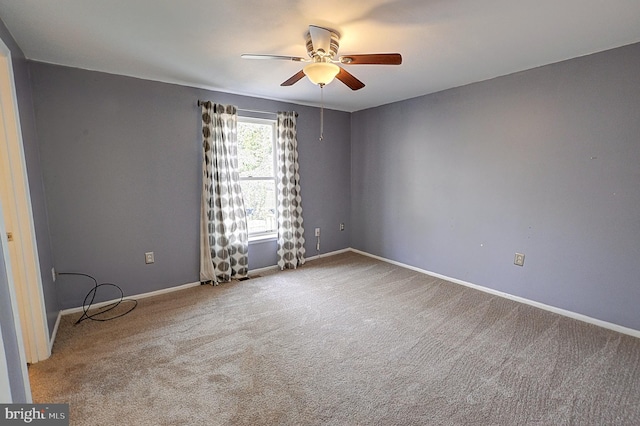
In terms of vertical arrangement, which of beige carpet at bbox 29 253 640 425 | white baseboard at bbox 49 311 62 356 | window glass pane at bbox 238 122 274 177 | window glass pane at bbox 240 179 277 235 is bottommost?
beige carpet at bbox 29 253 640 425

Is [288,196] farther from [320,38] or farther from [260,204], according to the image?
[320,38]

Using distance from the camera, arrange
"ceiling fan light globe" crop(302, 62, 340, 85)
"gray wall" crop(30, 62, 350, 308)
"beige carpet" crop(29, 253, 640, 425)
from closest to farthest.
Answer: "beige carpet" crop(29, 253, 640, 425), "ceiling fan light globe" crop(302, 62, 340, 85), "gray wall" crop(30, 62, 350, 308)

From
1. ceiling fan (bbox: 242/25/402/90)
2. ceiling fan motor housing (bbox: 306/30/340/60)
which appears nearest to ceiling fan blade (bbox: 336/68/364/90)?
ceiling fan (bbox: 242/25/402/90)

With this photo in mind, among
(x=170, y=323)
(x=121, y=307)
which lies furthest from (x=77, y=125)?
(x=170, y=323)

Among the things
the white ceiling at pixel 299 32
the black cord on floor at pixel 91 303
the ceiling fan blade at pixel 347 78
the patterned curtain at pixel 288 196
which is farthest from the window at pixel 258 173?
the ceiling fan blade at pixel 347 78

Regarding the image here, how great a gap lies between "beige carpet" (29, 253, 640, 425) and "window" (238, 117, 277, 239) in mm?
1230

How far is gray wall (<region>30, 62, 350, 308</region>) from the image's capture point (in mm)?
2637

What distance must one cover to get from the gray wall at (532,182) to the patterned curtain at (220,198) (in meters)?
2.19

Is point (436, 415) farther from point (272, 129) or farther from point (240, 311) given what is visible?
point (272, 129)

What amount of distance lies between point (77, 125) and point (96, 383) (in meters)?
2.26

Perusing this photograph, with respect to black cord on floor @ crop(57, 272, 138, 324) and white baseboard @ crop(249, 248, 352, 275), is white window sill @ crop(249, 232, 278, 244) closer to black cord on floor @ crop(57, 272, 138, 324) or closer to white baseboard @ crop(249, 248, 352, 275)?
white baseboard @ crop(249, 248, 352, 275)
